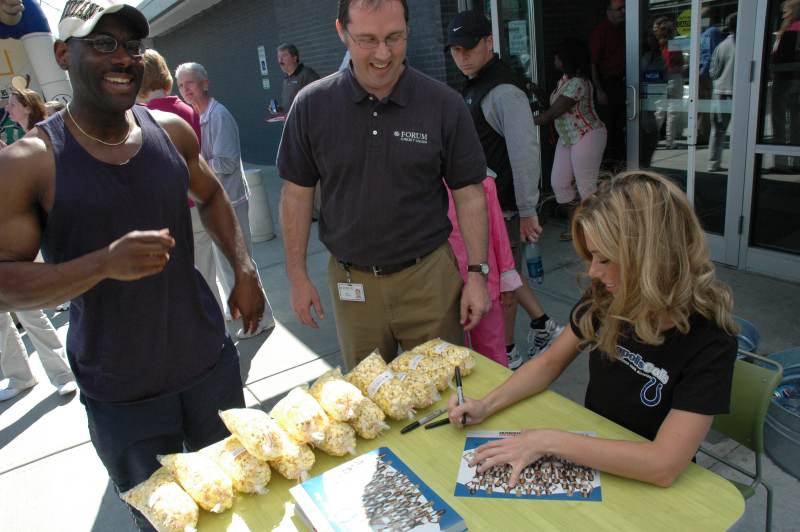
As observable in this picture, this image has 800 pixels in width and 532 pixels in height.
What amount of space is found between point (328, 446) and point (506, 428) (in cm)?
52

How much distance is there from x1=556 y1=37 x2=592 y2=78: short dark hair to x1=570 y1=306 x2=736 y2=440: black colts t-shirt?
13.2 ft

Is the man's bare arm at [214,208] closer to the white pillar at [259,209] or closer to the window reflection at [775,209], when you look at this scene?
the window reflection at [775,209]

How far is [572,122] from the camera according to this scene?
17.5 feet

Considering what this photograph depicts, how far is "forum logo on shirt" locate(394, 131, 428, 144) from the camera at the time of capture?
89.0 inches

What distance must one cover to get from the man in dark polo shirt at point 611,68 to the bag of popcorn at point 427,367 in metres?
4.02

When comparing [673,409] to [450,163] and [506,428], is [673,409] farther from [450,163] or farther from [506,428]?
[450,163]

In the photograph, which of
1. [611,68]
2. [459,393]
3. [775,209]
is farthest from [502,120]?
[611,68]

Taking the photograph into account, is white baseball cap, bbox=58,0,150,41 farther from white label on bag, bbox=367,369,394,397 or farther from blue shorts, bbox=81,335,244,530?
white label on bag, bbox=367,369,394,397

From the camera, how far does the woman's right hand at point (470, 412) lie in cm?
171

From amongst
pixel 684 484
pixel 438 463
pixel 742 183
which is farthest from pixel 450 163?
pixel 742 183

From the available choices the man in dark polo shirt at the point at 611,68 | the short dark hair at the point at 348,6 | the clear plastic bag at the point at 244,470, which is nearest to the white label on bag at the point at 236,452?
the clear plastic bag at the point at 244,470

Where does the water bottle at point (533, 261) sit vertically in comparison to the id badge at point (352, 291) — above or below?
below

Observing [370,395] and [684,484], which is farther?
[370,395]

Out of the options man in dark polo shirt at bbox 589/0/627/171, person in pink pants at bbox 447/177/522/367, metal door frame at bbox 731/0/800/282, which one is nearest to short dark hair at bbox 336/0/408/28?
person in pink pants at bbox 447/177/522/367
